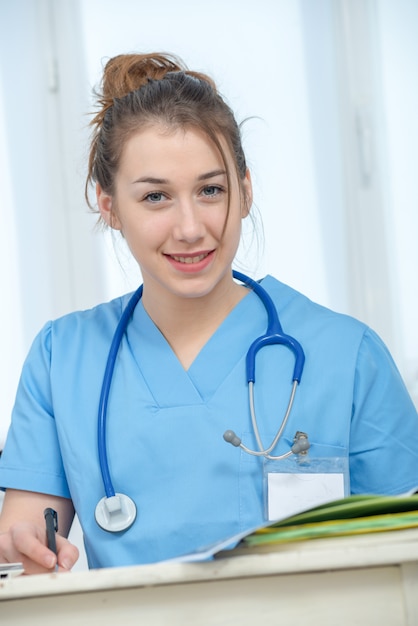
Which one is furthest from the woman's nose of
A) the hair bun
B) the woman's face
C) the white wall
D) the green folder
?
the white wall

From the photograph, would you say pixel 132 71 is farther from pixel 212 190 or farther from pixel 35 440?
pixel 35 440

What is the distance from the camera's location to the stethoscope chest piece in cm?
115

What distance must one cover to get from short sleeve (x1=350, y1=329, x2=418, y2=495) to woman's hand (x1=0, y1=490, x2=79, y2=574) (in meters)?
0.42

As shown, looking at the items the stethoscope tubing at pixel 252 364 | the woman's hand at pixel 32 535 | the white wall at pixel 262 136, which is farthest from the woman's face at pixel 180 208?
the white wall at pixel 262 136

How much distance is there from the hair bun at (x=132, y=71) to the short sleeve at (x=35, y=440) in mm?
408

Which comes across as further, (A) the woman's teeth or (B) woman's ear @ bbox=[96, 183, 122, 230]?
(B) woman's ear @ bbox=[96, 183, 122, 230]

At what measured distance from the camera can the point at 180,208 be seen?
3.98ft

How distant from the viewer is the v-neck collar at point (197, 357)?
1.25m

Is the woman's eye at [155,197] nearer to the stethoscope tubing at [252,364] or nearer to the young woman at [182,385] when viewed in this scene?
the young woman at [182,385]

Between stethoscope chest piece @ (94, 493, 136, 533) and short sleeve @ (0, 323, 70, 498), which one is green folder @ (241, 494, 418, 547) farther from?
short sleeve @ (0, 323, 70, 498)

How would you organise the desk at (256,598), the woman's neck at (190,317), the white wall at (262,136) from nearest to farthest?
the desk at (256,598) → the woman's neck at (190,317) → the white wall at (262,136)

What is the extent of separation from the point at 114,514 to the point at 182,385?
21 cm

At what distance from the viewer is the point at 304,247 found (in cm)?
259

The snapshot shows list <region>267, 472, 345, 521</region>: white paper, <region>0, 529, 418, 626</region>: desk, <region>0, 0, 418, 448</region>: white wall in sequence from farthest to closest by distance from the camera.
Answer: <region>0, 0, 418, 448</region>: white wall → <region>267, 472, 345, 521</region>: white paper → <region>0, 529, 418, 626</region>: desk
